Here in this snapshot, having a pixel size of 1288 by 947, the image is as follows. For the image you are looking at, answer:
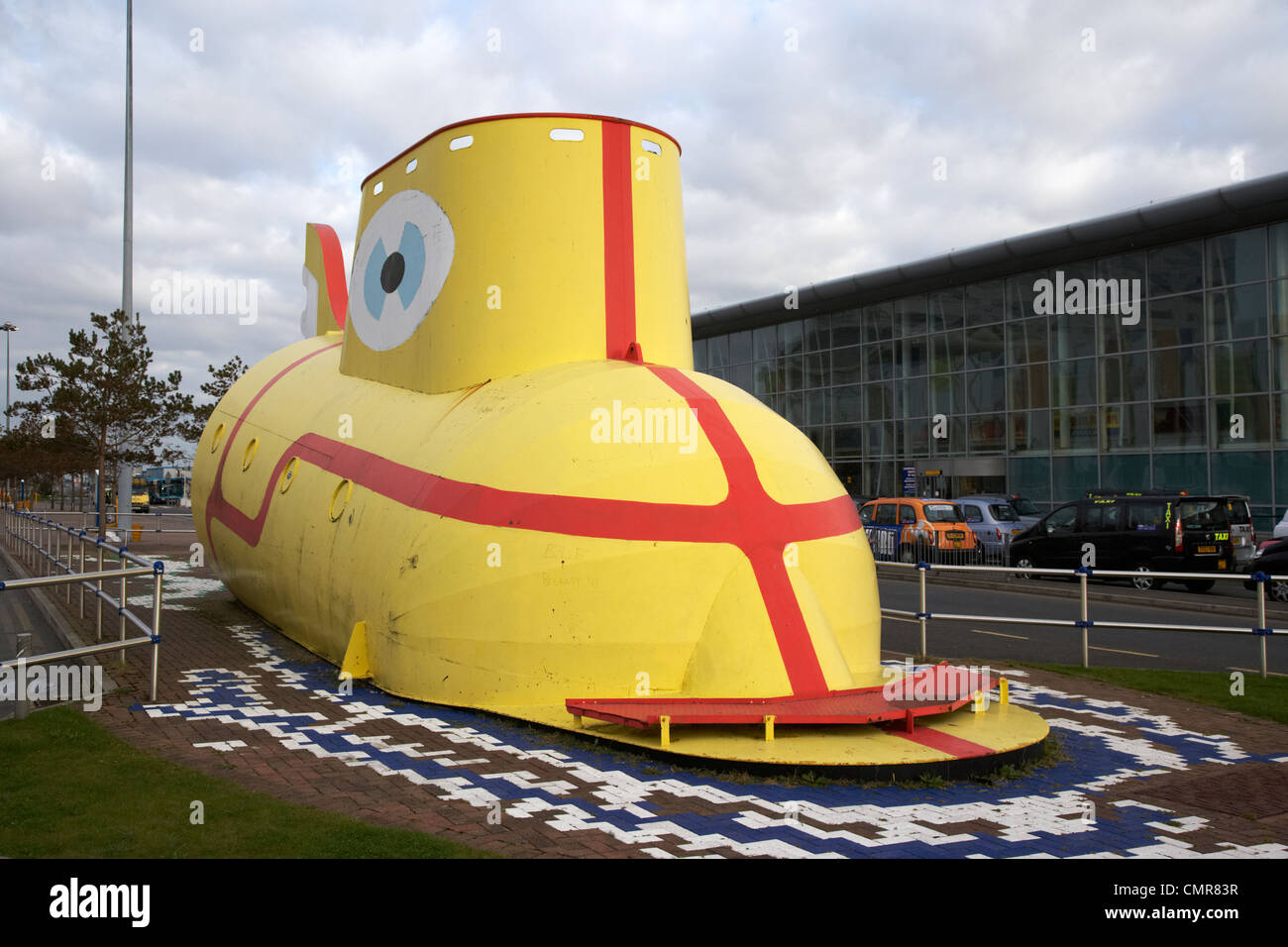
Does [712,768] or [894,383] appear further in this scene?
[894,383]

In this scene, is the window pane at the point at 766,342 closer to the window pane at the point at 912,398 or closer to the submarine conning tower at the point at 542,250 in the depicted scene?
the window pane at the point at 912,398

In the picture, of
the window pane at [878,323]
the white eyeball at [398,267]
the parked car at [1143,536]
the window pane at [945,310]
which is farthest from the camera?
the window pane at [878,323]

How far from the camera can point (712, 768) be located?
22.1 ft

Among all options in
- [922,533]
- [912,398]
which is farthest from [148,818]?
[912,398]

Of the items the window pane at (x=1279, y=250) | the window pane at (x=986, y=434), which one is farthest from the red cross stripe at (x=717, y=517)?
the window pane at (x=986, y=434)

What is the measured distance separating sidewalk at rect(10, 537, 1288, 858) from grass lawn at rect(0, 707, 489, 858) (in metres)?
0.29

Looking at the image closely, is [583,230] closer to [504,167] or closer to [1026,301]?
[504,167]

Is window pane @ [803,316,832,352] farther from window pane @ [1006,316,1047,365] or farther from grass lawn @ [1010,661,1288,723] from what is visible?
grass lawn @ [1010,661,1288,723]

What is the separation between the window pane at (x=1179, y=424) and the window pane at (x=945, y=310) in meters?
8.42

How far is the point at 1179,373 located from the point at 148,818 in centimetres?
3252

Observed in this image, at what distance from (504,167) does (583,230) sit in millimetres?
1005

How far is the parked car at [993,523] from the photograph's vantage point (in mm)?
26875

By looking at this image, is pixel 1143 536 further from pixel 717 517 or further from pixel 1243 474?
pixel 717 517
